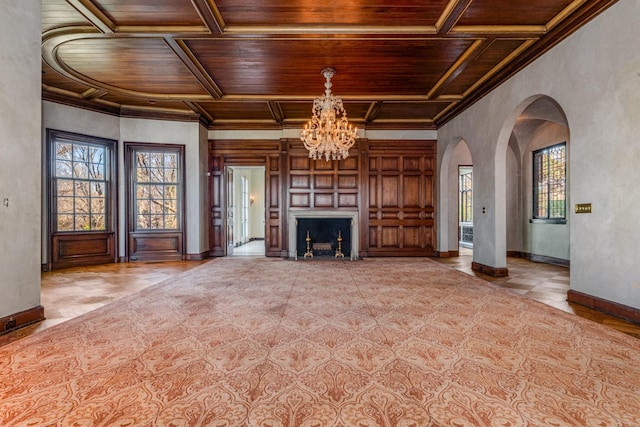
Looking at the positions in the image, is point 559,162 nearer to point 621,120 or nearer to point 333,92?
point 621,120

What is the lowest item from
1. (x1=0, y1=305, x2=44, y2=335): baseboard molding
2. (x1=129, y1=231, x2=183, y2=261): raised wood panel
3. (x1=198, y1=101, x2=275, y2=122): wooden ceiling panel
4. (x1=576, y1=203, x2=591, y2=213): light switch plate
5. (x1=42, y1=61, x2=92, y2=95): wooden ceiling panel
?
(x1=0, y1=305, x2=44, y2=335): baseboard molding

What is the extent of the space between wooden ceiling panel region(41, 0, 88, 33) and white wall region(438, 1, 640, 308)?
6.37 meters

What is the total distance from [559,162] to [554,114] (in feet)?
4.63

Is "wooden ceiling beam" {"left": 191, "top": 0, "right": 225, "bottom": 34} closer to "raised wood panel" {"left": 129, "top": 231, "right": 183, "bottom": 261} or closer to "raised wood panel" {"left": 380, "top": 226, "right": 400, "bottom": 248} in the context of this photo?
"raised wood panel" {"left": 129, "top": 231, "right": 183, "bottom": 261}

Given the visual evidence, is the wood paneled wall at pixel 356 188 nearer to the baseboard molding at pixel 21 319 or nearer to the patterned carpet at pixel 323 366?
the patterned carpet at pixel 323 366

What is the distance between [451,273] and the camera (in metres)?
6.25

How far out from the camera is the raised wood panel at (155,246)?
26.2 feet

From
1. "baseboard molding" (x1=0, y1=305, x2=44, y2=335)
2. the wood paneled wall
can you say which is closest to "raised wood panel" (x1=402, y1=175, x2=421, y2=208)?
the wood paneled wall

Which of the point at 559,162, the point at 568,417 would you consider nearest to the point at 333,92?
the point at 559,162

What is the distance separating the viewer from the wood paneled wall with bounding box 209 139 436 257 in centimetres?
883

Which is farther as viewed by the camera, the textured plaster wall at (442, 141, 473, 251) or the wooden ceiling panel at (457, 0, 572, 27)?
the textured plaster wall at (442, 141, 473, 251)

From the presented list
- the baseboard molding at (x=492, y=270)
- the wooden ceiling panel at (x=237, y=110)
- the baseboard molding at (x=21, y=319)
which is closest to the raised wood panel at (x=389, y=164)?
the wooden ceiling panel at (x=237, y=110)

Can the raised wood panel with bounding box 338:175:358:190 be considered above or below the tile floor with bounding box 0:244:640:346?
above

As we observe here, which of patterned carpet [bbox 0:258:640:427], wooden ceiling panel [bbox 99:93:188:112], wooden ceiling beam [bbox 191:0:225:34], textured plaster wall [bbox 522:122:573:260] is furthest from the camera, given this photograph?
textured plaster wall [bbox 522:122:573:260]
